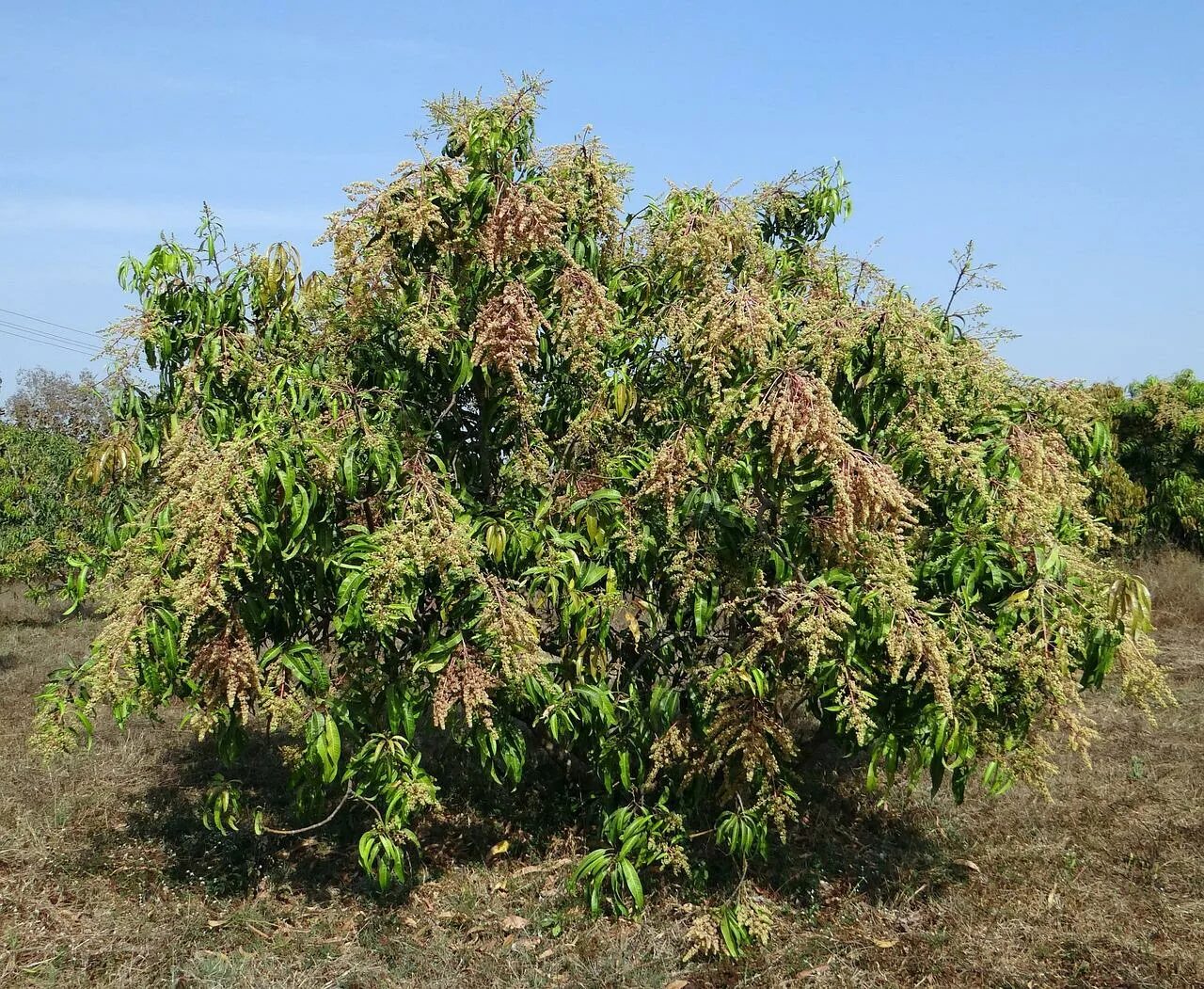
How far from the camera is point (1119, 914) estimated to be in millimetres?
4395

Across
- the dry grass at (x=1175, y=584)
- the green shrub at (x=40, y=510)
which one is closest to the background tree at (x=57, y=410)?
the green shrub at (x=40, y=510)

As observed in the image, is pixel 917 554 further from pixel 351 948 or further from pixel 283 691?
pixel 351 948

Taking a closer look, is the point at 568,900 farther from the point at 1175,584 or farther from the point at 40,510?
the point at 40,510

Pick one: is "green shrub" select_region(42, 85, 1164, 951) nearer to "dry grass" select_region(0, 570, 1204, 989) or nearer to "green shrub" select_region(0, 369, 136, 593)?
"dry grass" select_region(0, 570, 1204, 989)

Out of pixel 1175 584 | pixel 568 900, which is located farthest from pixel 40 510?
pixel 1175 584

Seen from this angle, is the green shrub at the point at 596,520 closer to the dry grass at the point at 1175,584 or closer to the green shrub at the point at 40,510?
the green shrub at the point at 40,510

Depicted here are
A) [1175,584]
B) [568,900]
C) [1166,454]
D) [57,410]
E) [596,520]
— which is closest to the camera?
[596,520]

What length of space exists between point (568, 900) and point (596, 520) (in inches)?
76.8

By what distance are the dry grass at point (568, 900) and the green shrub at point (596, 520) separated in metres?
0.38

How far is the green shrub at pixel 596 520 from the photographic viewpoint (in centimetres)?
353

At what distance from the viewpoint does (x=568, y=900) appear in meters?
4.68

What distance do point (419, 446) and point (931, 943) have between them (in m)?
3.02

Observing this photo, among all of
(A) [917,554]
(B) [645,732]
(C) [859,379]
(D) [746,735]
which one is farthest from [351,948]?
(C) [859,379]

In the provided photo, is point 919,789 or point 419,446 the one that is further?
point 919,789
